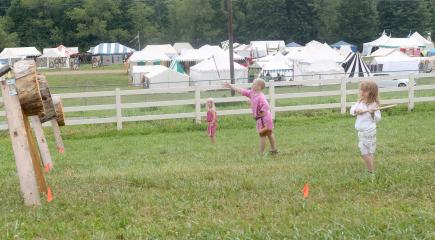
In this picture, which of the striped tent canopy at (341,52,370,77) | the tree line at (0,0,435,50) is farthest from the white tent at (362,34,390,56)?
the striped tent canopy at (341,52,370,77)

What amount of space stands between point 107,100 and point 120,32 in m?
72.4

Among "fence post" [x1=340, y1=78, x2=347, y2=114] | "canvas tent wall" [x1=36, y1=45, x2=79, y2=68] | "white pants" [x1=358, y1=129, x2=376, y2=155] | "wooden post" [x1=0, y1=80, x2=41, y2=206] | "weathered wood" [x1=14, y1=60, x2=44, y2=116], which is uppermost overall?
"weathered wood" [x1=14, y1=60, x2=44, y2=116]

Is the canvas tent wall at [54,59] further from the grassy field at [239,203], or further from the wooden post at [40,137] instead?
the wooden post at [40,137]

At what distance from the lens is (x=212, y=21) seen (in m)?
105

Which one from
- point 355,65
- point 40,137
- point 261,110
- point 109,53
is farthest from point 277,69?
point 109,53

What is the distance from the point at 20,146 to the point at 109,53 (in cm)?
6937

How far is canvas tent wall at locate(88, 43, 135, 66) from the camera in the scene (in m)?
74.1

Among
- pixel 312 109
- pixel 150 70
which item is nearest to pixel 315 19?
pixel 150 70

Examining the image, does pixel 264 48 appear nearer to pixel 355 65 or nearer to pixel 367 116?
pixel 355 65

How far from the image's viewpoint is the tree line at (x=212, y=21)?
99125 millimetres

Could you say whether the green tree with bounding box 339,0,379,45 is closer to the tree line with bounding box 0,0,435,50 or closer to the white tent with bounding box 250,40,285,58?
the tree line with bounding box 0,0,435,50

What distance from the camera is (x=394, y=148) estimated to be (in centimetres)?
1118

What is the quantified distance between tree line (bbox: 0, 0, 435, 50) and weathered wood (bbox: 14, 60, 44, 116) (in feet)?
304

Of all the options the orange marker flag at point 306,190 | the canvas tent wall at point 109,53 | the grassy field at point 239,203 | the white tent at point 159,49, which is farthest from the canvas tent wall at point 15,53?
the orange marker flag at point 306,190
